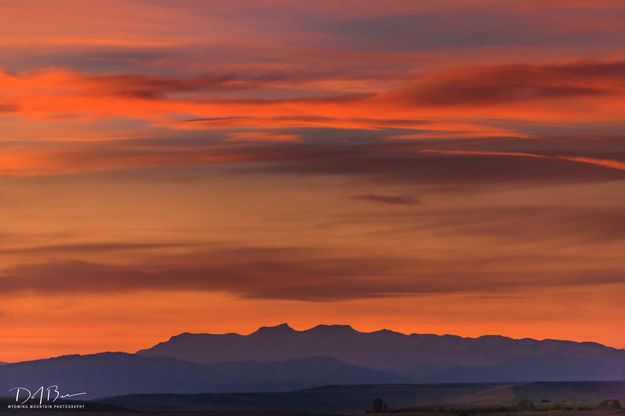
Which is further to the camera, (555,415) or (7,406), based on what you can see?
(7,406)

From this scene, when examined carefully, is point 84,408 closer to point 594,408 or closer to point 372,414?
point 372,414

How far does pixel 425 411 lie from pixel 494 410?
884cm

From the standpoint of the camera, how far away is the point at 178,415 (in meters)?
197

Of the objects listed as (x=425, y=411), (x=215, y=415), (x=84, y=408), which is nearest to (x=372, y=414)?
(x=425, y=411)

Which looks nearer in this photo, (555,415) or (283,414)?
(555,415)

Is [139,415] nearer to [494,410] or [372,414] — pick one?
[372,414]

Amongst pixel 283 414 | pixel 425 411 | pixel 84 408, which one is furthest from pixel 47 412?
pixel 425 411

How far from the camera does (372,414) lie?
19812 cm

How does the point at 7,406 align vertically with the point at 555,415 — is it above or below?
above

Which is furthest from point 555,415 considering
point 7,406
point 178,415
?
point 7,406

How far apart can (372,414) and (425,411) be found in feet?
21.5

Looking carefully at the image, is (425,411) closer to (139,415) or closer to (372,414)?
(372,414)

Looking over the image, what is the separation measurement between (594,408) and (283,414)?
3715cm

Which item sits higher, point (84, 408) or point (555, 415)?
point (84, 408)
